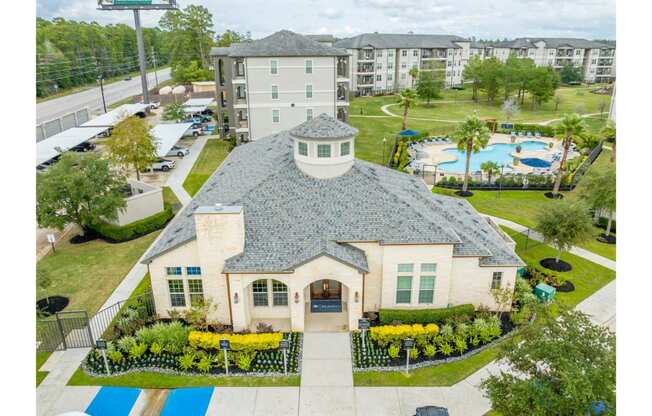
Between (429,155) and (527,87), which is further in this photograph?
(527,87)

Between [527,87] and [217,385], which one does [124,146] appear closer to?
[217,385]

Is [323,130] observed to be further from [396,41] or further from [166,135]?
[396,41]

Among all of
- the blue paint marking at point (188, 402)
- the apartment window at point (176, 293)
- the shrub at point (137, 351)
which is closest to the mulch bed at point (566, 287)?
the blue paint marking at point (188, 402)

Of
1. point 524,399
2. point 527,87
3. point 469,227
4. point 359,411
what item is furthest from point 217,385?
point 527,87

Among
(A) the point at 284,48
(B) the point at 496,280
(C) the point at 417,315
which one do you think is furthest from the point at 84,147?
(B) the point at 496,280

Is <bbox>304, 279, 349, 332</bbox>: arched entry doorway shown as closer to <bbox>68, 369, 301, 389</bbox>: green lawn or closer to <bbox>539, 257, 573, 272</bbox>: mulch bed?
<bbox>68, 369, 301, 389</bbox>: green lawn

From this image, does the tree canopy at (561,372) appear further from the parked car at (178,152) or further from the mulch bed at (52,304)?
the parked car at (178,152)

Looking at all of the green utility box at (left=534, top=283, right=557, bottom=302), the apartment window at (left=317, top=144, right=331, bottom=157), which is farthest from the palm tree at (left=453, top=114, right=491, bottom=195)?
the apartment window at (left=317, top=144, right=331, bottom=157)
